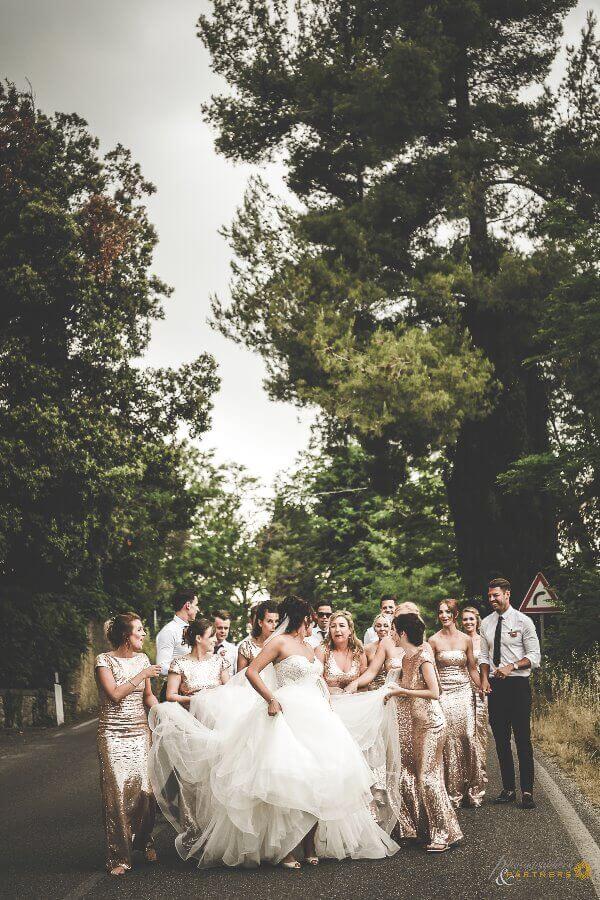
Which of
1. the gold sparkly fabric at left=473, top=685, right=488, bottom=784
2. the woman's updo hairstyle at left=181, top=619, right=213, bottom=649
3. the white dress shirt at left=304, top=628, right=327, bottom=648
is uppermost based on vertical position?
the woman's updo hairstyle at left=181, top=619, right=213, bottom=649

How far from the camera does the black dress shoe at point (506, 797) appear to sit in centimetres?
1085

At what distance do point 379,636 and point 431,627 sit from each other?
3023 centimetres

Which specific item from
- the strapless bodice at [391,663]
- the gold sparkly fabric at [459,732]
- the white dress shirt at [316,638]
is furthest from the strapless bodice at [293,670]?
the white dress shirt at [316,638]

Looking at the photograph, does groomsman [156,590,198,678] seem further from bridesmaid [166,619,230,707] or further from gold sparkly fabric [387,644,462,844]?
gold sparkly fabric [387,644,462,844]

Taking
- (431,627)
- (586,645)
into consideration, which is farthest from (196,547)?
(586,645)

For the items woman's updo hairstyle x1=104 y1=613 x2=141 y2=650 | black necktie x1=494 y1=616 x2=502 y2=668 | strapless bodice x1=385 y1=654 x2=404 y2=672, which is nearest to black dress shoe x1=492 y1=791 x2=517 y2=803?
black necktie x1=494 y1=616 x2=502 y2=668

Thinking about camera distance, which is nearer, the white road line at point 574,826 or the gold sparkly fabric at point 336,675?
the white road line at point 574,826

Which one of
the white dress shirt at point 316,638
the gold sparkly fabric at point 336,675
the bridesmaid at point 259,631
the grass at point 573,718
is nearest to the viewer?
the gold sparkly fabric at point 336,675

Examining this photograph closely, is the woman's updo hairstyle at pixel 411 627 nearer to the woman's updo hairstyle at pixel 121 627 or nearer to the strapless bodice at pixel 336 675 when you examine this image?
the strapless bodice at pixel 336 675

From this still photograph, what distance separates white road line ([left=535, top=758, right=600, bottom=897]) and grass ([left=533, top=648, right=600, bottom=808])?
282 mm

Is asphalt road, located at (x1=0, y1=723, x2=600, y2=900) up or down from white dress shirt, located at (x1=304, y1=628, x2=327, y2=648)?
down

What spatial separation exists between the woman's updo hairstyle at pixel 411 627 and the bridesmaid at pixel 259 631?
160cm

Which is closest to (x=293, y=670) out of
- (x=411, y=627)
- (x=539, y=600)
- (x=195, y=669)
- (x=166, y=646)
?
(x=411, y=627)

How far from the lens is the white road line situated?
776 cm
